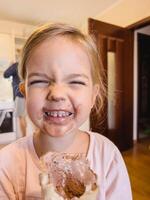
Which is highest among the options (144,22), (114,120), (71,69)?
(144,22)

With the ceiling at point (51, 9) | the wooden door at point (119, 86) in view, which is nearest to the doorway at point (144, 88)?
the wooden door at point (119, 86)

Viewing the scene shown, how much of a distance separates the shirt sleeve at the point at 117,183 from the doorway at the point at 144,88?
2782 mm

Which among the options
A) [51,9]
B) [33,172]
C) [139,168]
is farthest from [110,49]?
[33,172]

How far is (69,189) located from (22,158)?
0.18 m

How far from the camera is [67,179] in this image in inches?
14.1

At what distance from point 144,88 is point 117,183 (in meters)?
3.24

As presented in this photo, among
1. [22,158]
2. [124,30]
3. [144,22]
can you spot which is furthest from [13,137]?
[22,158]

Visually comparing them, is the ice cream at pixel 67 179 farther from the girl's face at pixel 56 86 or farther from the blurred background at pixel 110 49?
the blurred background at pixel 110 49

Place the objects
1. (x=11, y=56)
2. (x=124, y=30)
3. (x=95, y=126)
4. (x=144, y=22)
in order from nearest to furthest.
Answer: (x=95, y=126)
(x=144, y=22)
(x=124, y=30)
(x=11, y=56)

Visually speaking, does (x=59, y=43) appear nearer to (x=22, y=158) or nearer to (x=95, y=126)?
(x=22, y=158)

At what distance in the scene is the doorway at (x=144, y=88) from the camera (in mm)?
3221

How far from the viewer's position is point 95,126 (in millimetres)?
2156

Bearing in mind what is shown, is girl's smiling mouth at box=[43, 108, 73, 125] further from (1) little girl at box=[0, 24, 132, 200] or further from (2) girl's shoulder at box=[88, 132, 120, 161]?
(2) girl's shoulder at box=[88, 132, 120, 161]

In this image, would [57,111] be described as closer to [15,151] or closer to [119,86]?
[15,151]
